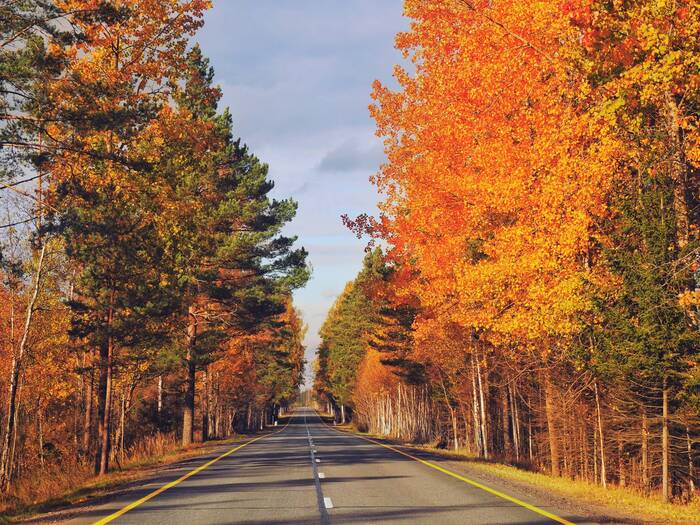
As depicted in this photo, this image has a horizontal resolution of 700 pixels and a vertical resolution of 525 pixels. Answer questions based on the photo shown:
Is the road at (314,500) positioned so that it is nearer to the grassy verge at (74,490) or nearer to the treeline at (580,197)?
the grassy verge at (74,490)

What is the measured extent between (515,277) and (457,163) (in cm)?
598

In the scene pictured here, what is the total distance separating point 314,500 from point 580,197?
8.74 m

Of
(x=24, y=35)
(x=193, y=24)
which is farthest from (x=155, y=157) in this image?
(x=193, y=24)

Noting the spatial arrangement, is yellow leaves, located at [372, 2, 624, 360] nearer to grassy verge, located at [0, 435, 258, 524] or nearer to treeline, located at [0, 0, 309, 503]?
treeline, located at [0, 0, 309, 503]

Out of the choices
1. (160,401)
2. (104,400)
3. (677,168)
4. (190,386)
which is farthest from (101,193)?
(160,401)

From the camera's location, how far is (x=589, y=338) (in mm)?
17328

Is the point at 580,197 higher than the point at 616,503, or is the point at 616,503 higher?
the point at 580,197

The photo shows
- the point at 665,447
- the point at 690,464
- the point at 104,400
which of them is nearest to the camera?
the point at 665,447

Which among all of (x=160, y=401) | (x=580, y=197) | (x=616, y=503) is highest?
(x=580, y=197)

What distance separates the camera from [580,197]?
15.9 m

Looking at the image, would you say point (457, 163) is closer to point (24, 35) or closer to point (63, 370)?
point (24, 35)

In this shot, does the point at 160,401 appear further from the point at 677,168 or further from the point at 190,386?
the point at 677,168

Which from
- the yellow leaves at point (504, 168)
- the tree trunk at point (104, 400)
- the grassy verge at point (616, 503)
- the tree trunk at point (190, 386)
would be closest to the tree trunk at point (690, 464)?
the grassy verge at point (616, 503)

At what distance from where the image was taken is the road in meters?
10.7
